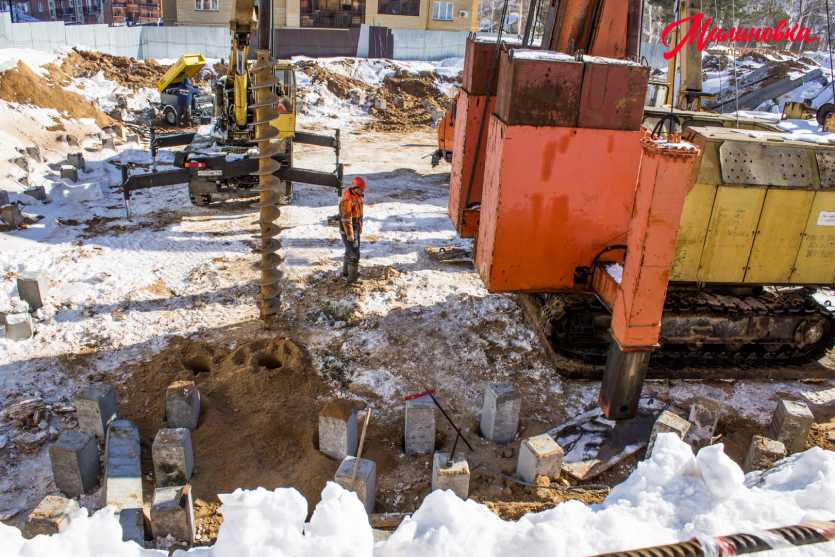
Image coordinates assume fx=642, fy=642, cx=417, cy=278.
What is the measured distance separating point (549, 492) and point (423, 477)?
3.87 feet

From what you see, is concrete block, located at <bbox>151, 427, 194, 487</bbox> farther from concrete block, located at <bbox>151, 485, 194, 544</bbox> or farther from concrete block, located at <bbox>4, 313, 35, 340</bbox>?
concrete block, located at <bbox>4, 313, 35, 340</bbox>

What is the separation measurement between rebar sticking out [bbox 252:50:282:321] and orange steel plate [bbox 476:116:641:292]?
2.86 metres

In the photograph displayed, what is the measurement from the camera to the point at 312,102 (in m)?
25.9

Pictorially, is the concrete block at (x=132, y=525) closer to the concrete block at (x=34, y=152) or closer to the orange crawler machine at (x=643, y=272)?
the orange crawler machine at (x=643, y=272)

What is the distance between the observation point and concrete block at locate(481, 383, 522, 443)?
21.5ft

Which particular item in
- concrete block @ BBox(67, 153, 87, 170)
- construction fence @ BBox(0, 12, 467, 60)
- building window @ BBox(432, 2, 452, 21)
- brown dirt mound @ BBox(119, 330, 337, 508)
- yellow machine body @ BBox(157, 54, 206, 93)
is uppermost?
building window @ BBox(432, 2, 452, 21)

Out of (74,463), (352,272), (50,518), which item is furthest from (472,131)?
(50,518)

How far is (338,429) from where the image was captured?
607cm

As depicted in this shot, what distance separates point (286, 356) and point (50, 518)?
3568 mm

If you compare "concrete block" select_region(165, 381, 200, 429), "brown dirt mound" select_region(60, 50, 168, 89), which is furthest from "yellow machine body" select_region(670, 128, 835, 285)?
"brown dirt mound" select_region(60, 50, 168, 89)

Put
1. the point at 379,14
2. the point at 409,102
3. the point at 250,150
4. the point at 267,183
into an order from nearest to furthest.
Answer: the point at 267,183 < the point at 250,150 < the point at 409,102 < the point at 379,14

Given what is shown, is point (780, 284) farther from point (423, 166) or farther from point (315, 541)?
point (423, 166)

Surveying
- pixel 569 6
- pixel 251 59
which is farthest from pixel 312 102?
pixel 569 6

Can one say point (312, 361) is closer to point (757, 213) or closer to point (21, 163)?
point (757, 213)
